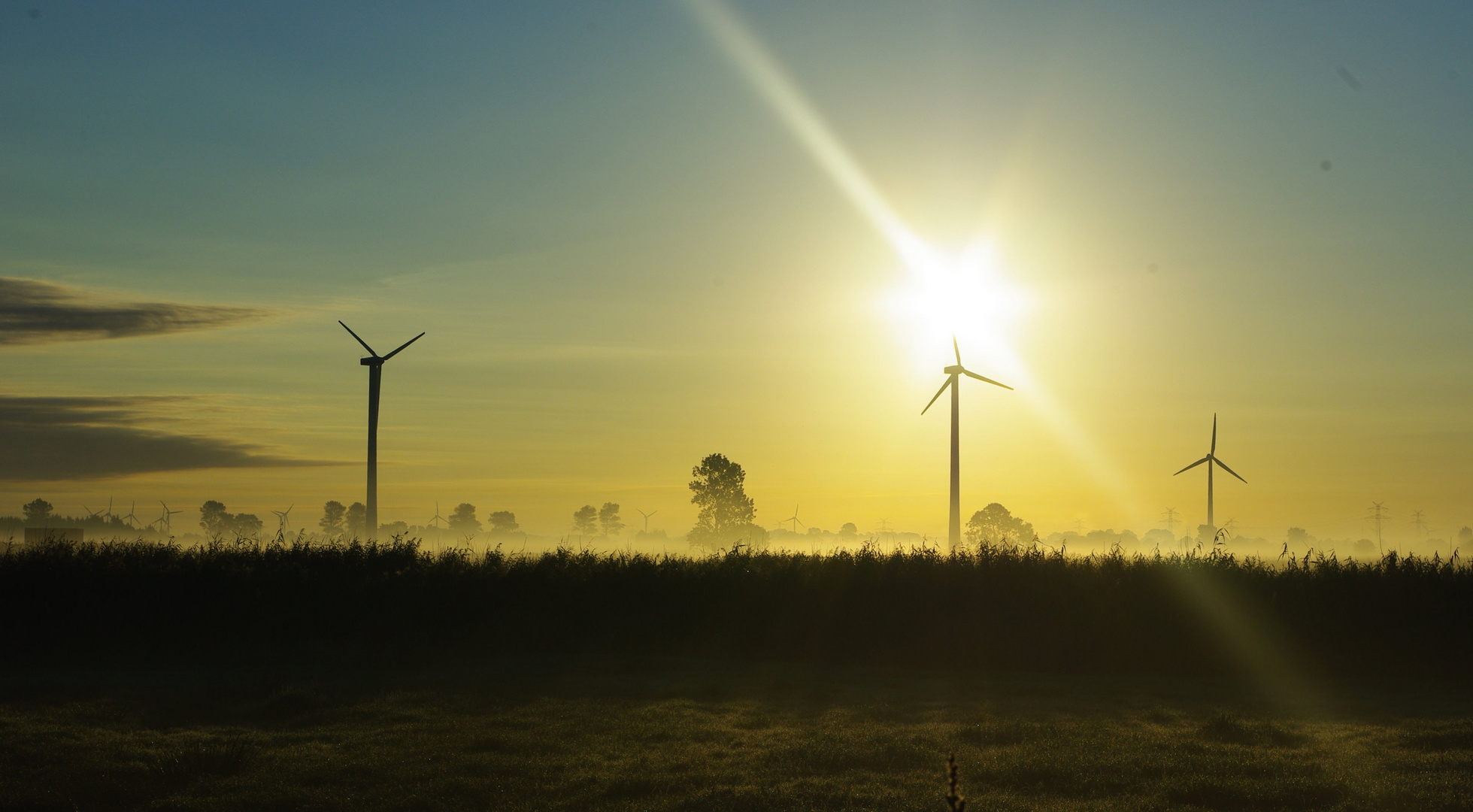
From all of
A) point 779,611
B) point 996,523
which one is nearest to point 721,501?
point 996,523

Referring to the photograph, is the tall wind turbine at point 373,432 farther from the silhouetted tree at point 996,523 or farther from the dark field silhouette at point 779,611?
the silhouetted tree at point 996,523

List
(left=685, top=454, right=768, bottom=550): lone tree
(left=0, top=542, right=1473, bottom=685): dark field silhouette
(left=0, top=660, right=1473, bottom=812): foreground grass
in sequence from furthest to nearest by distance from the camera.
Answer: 1. (left=685, top=454, right=768, bottom=550): lone tree
2. (left=0, top=542, right=1473, bottom=685): dark field silhouette
3. (left=0, top=660, right=1473, bottom=812): foreground grass

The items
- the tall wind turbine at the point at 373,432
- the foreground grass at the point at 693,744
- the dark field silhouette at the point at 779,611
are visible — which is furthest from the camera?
the tall wind turbine at the point at 373,432

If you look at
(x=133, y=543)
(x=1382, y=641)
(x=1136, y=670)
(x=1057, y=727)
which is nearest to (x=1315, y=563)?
(x=1382, y=641)

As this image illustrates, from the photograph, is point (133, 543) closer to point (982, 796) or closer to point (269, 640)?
point (269, 640)

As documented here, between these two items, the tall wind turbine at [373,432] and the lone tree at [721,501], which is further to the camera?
the lone tree at [721,501]

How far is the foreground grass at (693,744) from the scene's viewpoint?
15.8 m

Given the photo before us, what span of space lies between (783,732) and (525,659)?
13.9 meters

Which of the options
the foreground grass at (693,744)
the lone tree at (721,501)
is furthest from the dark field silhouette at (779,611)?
the lone tree at (721,501)

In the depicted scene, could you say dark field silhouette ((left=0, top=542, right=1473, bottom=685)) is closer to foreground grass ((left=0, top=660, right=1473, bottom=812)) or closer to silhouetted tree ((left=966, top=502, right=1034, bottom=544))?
foreground grass ((left=0, top=660, right=1473, bottom=812))

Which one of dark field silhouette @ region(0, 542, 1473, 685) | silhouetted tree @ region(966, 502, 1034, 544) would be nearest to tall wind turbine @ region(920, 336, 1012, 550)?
dark field silhouette @ region(0, 542, 1473, 685)

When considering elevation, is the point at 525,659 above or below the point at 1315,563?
below

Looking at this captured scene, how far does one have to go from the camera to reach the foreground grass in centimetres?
1577

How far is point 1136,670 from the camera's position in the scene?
34.1m
